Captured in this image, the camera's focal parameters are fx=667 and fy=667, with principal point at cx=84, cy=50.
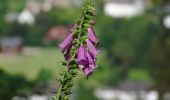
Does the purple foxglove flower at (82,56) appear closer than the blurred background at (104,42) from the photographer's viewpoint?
Yes

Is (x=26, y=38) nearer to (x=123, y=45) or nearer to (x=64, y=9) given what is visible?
(x=64, y=9)

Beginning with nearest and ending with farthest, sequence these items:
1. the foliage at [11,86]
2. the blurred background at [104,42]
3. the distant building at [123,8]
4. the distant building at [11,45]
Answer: the foliage at [11,86]
the blurred background at [104,42]
the distant building at [11,45]
the distant building at [123,8]

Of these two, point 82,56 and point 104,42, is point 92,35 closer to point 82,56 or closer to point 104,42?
point 82,56

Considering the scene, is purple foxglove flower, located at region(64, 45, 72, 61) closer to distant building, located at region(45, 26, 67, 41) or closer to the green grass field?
the green grass field

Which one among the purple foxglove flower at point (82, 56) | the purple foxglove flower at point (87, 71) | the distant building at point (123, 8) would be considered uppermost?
the distant building at point (123, 8)

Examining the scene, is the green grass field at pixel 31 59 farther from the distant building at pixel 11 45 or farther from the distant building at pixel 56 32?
the distant building at pixel 56 32

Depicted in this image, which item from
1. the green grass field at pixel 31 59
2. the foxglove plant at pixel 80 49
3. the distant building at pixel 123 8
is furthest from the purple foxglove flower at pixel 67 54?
the distant building at pixel 123 8

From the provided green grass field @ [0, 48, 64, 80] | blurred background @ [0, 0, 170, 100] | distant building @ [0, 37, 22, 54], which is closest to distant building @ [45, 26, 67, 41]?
blurred background @ [0, 0, 170, 100]
